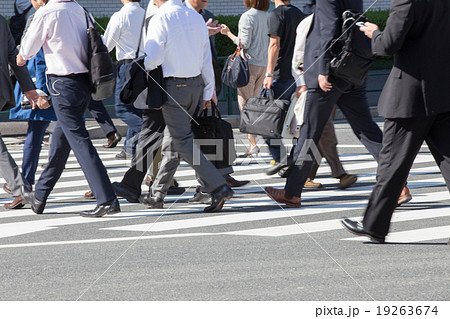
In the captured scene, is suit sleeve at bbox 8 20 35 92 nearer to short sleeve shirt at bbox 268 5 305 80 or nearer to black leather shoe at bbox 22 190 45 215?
black leather shoe at bbox 22 190 45 215

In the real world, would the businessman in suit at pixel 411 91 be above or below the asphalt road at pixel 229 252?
above

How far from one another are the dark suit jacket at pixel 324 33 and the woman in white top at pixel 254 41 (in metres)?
3.34

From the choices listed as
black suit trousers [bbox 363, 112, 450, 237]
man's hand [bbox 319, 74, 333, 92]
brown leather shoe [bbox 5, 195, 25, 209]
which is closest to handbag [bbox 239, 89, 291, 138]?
man's hand [bbox 319, 74, 333, 92]

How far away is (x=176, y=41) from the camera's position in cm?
766

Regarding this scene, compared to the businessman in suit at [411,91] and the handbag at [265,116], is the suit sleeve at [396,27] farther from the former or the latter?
the handbag at [265,116]

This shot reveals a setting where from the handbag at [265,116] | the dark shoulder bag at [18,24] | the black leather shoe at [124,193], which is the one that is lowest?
the dark shoulder bag at [18,24]

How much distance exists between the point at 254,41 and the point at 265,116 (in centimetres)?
247

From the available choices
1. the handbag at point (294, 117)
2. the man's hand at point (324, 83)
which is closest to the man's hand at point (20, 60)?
the man's hand at point (324, 83)

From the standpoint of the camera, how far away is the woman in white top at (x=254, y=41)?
11133 mm

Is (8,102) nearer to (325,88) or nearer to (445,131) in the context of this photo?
(325,88)

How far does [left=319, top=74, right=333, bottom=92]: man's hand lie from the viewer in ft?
24.8

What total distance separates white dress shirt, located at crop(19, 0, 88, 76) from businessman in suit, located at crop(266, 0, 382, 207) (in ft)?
6.30

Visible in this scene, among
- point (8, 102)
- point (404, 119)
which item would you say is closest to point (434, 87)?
point (404, 119)

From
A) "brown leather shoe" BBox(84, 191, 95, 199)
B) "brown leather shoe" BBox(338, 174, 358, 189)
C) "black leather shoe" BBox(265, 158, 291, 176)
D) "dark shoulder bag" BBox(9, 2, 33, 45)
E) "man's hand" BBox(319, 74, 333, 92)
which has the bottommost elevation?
"dark shoulder bag" BBox(9, 2, 33, 45)
